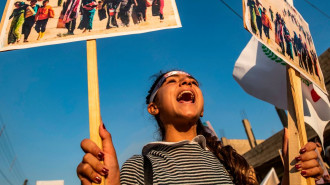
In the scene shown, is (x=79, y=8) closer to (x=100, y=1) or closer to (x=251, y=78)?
(x=100, y=1)

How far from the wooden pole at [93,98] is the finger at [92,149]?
40 millimetres

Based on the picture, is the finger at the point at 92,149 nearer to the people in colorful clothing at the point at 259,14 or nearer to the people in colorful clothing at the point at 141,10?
the people in colorful clothing at the point at 141,10

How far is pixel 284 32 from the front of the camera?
8.76 feet

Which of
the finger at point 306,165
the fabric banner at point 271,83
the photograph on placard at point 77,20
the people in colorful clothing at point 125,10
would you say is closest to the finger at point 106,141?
the photograph on placard at point 77,20

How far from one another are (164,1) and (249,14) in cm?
70

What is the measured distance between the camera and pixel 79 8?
1886 mm

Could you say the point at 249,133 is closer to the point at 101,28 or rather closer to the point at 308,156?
the point at 308,156

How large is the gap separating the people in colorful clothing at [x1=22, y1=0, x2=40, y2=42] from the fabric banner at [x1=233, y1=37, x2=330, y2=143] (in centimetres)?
242

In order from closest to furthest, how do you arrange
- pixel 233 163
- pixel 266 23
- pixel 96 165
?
1. pixel 96 165
2. pixel 233 163
3. pixel 266 23

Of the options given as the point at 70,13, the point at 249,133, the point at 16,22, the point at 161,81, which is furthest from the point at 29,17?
the point at 249,133

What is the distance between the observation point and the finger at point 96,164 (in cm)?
131

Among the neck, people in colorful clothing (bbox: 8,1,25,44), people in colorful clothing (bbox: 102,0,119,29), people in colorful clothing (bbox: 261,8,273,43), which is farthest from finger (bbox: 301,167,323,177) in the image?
people in colorful clothing (bbox: 8,1,25,44)

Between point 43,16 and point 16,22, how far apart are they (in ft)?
0.53

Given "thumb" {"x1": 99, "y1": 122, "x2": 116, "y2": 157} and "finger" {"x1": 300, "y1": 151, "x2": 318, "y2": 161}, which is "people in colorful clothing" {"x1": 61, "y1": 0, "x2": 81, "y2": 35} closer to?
"thumb" {"x1": 99, "y1": 122, "x2": 116, "y2": 157}
